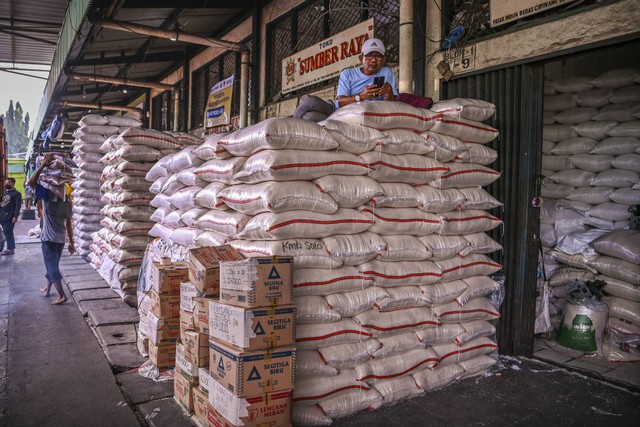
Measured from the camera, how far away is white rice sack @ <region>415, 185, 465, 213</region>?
145 inches

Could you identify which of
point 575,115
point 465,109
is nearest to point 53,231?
point 465,109

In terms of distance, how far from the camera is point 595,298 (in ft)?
15.0

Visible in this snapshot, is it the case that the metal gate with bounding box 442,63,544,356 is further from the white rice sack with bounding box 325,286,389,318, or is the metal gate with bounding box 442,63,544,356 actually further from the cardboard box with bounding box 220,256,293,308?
the cardboard box with bounding box 220,256,293,308

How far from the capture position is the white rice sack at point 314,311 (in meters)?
3.01

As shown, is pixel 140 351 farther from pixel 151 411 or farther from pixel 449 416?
pixel 449 416

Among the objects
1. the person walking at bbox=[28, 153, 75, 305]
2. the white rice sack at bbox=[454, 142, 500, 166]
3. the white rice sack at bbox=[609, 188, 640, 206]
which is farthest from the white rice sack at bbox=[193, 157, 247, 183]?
the white rice sack at bbox=[609, 188, 640, 206]

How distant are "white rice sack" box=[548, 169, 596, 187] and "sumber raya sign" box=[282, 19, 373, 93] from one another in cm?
274

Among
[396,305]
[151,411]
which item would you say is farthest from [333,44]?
[151,411]

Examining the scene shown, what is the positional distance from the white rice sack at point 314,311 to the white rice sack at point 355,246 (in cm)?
32

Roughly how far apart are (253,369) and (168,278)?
4.75 feet

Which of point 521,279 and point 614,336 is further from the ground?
point 521,279

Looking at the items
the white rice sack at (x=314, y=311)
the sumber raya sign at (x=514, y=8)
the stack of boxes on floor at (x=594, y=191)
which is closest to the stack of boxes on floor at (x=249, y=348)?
the white rice sack at (x=314, y=311)

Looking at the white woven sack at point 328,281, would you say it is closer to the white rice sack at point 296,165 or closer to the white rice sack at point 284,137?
the white rice sack at point 296,165

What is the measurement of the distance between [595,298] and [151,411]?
13.4ft
